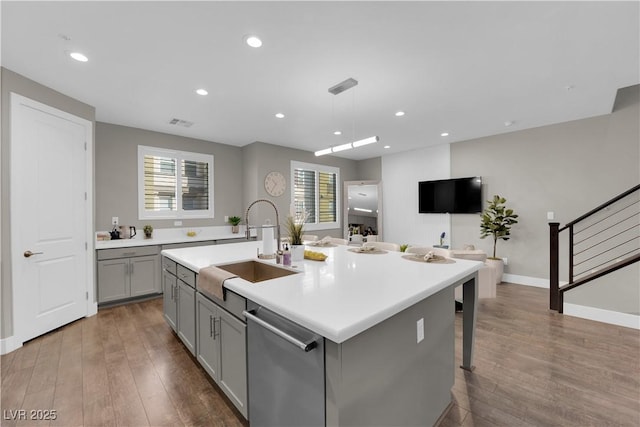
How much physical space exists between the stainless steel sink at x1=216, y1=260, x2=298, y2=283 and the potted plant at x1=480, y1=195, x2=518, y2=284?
13.4 ft

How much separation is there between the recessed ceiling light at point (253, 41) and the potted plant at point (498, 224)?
451 cm

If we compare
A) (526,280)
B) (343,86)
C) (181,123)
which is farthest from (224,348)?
(526,280)

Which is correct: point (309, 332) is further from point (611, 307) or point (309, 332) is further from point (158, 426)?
point (611, 307)

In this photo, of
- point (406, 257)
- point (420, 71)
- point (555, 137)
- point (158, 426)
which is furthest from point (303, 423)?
point (555, 137)

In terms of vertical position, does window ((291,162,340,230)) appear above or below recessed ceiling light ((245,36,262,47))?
below

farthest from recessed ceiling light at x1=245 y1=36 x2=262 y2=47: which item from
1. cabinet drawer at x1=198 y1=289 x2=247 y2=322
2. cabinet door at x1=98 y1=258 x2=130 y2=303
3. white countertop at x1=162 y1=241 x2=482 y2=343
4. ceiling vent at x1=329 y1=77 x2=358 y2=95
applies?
cabinet door at x1=98 y1=258 x2=130 y2=303

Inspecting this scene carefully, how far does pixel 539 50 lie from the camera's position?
2.30m

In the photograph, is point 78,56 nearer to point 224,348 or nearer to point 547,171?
point 224,348

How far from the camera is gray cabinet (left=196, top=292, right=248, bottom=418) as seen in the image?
1.59m

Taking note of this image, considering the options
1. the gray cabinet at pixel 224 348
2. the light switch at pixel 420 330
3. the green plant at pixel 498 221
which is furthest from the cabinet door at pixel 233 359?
the green plant at pixel 498 221

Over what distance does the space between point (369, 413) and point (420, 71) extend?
2822mm

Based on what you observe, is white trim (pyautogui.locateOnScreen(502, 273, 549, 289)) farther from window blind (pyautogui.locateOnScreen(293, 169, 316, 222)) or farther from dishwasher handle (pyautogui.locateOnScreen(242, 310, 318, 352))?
dishwasher handle (pyautogui.locateOnScreen(242, 310, 318, 352))

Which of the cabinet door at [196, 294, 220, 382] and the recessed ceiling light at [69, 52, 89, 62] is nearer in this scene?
the cabinet door at [196, 294, 220, 382]

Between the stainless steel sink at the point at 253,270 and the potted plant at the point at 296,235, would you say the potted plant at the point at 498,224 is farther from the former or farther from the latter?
the stainless steel sink at the point at 253,270
